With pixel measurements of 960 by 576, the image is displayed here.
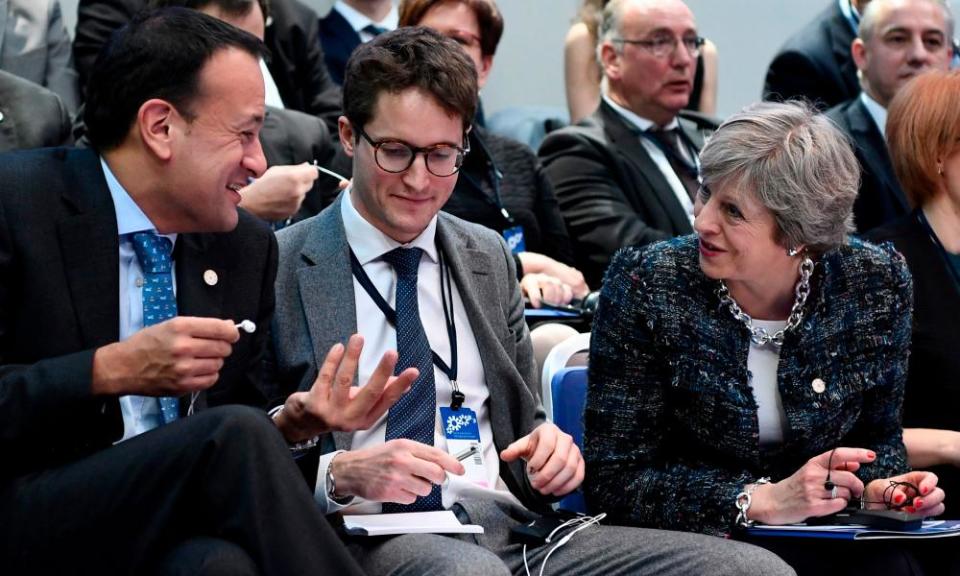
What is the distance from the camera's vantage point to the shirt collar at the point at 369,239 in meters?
2.96

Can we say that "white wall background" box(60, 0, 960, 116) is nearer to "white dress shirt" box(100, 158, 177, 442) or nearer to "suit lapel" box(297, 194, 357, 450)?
"suit lapel" box(297, 194, 357, 450)

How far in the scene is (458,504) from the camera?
2787 millimetres

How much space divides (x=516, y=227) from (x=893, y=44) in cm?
189

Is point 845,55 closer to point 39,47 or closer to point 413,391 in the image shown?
point 39,47

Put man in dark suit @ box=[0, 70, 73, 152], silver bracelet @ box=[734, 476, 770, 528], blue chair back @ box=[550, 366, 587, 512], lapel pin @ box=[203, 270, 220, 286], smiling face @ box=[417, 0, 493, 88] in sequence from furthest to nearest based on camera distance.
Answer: smiling face @ box=[417, 0, 493, 88] → man in dark suit @ box=[0, 70, 73, 152] → blue chair back @ box=[550, 366, 587, 512] → silver bracelet @ box=[734, 476, 770, 528] → lapel pin @ box=[203, 270, 220, 286]

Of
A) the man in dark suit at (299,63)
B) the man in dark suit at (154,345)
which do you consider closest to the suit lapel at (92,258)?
the man in dark suit at (154,345)

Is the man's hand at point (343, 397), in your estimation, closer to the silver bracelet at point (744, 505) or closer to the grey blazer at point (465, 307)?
the grey blazer at point (465, 307)

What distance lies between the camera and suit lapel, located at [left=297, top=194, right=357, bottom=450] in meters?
2.83

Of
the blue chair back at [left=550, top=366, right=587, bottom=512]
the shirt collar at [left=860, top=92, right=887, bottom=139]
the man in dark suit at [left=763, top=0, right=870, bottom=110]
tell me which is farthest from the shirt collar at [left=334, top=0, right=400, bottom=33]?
the blue chair back at [left=550, top=366, right=587, bottom=512]

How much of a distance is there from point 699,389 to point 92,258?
Result: 4.19 ft

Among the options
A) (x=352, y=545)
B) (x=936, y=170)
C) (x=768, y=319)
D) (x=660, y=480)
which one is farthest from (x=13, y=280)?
(x=936, y=170)

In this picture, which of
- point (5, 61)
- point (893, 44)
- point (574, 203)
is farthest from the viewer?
point (893, 44)

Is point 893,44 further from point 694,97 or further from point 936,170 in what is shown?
point 936,170

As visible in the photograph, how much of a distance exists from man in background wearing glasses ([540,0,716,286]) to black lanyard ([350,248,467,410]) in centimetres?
166
